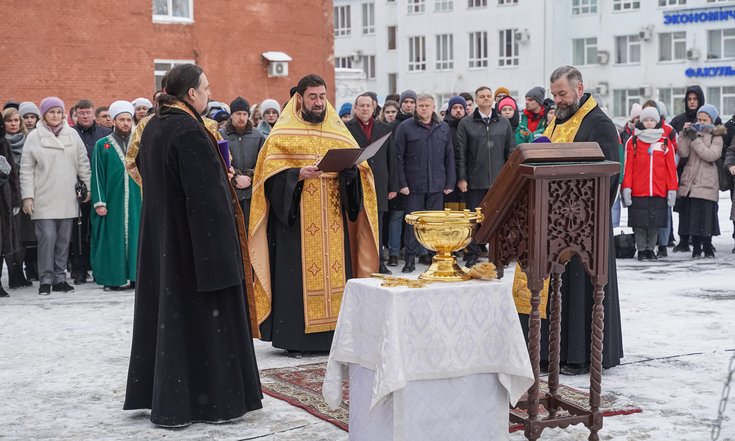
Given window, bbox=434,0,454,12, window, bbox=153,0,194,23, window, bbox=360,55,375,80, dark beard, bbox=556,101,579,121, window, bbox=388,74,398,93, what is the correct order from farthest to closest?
window, bbox=360,55,375,80
window, bbox=388,74,398,93
window, bbox=434,0,454,12
window, bbox=153,0,194,23
dark beard, bbox=556,101,579,121

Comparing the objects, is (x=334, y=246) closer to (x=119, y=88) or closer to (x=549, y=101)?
(x=549, y=101)

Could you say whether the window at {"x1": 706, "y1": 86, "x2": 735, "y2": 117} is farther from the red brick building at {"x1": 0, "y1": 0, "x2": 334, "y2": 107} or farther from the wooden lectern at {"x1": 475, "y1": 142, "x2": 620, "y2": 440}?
the wooden lectern at {"x1": 475, "y1": 142, "x2": 620, "y2": 440}

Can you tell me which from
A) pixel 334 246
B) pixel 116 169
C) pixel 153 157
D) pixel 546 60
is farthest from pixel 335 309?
pixel 546 60

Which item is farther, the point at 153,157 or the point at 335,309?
the point at 335,309

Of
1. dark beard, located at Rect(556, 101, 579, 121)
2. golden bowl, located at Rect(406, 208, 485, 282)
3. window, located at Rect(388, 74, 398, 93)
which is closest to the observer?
golden bowl, located at Rect(406, 208, 485, 282)

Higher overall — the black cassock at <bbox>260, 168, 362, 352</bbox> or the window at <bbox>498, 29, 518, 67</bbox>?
the window at <bbox>498, 29, 518, 67</bbox>

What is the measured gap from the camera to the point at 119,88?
24.4m

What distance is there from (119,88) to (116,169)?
524 inches

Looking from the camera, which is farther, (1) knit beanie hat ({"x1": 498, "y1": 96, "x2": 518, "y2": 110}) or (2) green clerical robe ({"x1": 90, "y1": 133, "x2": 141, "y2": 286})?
(1) knit beanie hat ({"x1": 498, "y1": 96, "x2": 518, "y2": 110})

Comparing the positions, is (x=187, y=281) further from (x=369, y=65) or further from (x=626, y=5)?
(x=369, y=65)

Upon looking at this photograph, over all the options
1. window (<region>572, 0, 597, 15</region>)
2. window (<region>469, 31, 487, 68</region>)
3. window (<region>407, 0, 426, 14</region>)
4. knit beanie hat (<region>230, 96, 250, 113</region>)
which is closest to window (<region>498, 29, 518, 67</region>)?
window (<region>469, 31, 487, 68</region>)

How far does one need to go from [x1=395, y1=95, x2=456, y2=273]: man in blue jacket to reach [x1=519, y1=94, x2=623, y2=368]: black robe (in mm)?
5413

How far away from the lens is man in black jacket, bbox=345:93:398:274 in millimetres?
12094

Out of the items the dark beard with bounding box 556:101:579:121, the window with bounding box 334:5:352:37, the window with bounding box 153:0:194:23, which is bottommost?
the dark beard with bounding box 556:101:579:121
